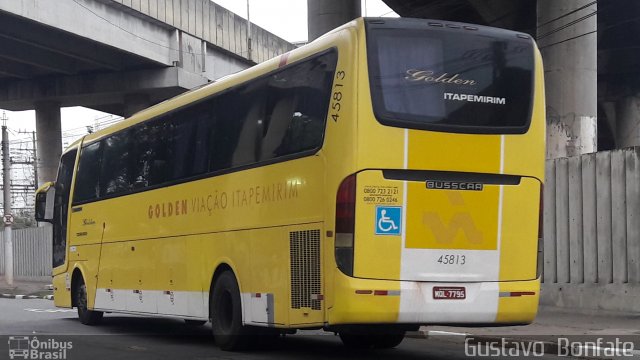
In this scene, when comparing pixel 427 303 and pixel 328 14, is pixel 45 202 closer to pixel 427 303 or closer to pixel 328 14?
pixel 328 14

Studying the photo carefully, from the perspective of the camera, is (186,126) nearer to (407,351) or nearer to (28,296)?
(407,351)

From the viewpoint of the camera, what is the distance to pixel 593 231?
49.5 feet

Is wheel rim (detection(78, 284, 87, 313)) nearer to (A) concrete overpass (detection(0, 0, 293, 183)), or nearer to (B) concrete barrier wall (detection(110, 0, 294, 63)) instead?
(A) concrete overpass (detection(0, 0, 293, 183))

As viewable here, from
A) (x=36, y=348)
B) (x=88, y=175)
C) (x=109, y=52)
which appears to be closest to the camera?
(x=36, y=348)

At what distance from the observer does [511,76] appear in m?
9.52

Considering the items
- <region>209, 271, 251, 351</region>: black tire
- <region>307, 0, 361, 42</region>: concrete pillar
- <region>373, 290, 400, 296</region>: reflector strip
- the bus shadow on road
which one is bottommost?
the bus shadow on road

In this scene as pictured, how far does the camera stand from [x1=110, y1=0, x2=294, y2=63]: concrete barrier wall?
36281 millimetres

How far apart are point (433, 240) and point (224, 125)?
386cm

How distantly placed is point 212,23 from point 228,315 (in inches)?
1215

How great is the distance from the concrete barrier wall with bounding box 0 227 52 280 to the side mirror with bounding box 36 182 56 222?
23170mm

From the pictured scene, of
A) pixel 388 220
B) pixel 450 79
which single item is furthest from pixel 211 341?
pixel 450 79

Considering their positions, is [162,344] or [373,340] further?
[162,344]

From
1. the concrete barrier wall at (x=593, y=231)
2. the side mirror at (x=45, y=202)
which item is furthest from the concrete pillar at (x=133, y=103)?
the concrete barrier wall at (x=593, y=231)

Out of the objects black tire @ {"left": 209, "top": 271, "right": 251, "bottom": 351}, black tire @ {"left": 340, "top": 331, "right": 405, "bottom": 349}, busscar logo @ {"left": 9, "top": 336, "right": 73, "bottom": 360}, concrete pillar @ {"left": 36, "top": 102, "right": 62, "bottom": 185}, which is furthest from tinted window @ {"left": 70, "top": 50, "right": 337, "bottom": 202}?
concrete pillar @ {"left": 36, "top": 102, "right": 62, "bottom": 185}
